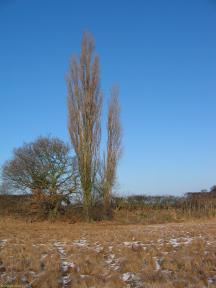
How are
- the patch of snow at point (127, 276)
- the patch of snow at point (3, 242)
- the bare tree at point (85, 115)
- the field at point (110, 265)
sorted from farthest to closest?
the bare tree at point (85, 115), the patch of snow at point (3, 242), the patch of snow at point (127, 276), the field at point (110, 265)

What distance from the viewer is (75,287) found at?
16.9 feet

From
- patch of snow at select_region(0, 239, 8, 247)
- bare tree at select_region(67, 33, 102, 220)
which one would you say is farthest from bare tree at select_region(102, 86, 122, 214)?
patch of snow at select_region(0, 239, 8, 247)

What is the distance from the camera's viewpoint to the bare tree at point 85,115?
17.8m

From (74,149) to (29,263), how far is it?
11966 mm

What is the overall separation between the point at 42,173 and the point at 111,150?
405cm

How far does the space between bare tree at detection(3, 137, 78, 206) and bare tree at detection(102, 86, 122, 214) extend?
5.64 ft

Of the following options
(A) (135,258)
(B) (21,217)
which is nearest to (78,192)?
(B) (21,217)

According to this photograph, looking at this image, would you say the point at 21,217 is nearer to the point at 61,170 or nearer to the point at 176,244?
the point at 61,170

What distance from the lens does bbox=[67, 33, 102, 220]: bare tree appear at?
17.8 metres

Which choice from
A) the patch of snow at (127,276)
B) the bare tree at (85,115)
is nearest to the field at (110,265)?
the patch of snow at (127,276)

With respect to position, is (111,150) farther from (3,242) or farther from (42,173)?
(3,242)

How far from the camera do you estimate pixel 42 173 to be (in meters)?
18.4

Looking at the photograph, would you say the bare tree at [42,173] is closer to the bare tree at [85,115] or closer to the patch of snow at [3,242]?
the bare tree at [85,115]

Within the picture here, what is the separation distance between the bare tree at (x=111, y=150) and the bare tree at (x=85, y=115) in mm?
747
